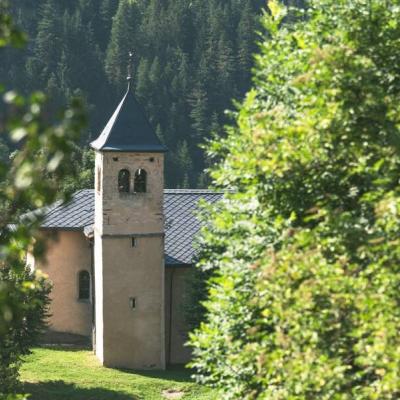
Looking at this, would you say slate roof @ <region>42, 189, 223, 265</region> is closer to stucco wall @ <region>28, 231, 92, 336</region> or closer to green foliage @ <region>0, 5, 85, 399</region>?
stucco wall @ <region>28, 231, 92, 336</region>

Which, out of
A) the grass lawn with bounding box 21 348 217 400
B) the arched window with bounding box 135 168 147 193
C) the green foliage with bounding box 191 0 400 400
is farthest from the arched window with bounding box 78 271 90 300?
A: the green foliage with bounding box 191 0 400 400

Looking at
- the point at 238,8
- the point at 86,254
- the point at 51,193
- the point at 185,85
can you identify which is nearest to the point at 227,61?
the point at 185,85

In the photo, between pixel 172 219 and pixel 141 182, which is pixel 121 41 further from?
Result: pixel 141 182

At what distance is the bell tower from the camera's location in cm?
3244

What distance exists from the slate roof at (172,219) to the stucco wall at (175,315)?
26.1 inches

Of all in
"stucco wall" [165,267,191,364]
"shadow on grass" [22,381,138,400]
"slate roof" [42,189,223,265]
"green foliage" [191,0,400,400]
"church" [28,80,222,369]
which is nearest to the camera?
"green foliage" [191,0,400,400]

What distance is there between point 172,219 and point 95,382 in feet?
24.8

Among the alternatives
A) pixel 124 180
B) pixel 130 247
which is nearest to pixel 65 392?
pixel 130 247

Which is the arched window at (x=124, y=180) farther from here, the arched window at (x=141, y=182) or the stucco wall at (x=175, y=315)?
Result: the stucco wall at (x=175, y=315)

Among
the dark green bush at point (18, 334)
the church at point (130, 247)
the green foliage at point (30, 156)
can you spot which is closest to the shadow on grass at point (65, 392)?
the dark green bush at point (18, 334)

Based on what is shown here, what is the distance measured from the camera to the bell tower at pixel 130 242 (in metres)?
32.4

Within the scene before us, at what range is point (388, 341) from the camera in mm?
11523

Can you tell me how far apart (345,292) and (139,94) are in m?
102

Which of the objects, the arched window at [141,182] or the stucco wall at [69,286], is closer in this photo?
the arched window at [141,182]
